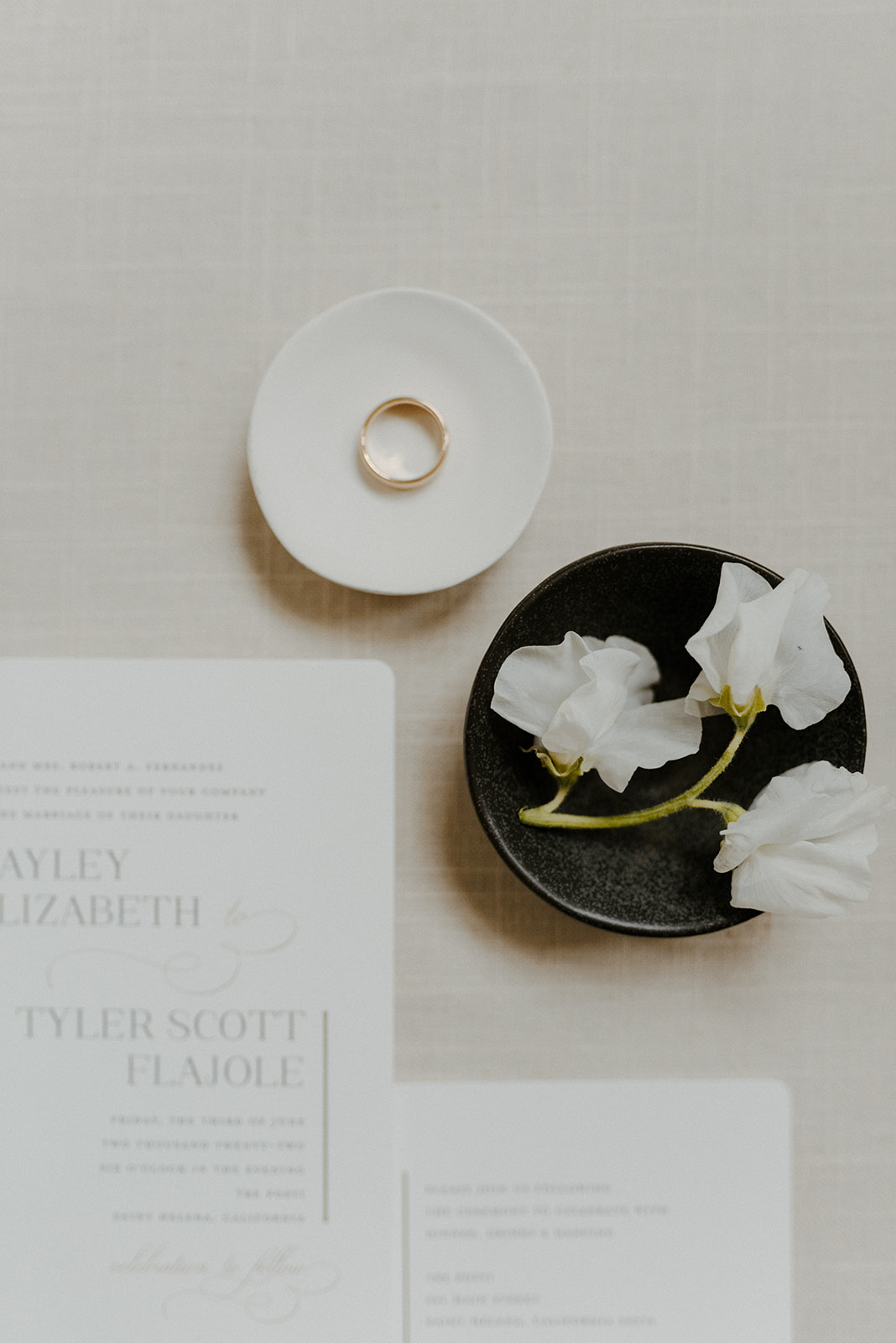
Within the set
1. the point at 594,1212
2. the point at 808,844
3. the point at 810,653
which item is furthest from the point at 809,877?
the point at 594,1212

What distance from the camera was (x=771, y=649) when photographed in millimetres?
425

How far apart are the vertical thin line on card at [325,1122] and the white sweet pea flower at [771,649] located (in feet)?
0.97

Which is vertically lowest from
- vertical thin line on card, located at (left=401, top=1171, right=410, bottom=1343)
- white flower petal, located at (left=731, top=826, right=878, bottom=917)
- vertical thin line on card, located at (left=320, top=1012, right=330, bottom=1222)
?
vertical thin line on card, located at (left=401, top=1171, right=410, bottom=1343)

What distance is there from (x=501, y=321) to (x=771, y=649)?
255 millimetres

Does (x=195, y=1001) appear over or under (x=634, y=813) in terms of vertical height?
under

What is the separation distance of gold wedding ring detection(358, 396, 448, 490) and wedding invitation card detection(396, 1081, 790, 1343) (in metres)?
0.36

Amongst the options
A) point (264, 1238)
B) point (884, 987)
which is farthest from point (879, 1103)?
point (264, 1238)

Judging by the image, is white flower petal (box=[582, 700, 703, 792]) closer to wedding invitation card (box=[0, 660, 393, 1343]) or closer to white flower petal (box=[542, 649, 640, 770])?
white flower petal (box=[542, 649, 640, 770])

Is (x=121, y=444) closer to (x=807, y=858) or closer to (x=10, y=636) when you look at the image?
(x=10, y=636)

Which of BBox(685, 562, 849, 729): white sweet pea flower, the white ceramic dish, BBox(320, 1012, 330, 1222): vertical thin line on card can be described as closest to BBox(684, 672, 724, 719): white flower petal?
BBox(685, 562, 849, 729): white sweet pea flower

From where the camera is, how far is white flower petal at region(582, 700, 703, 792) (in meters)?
0.45

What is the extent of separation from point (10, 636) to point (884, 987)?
1.87 feet

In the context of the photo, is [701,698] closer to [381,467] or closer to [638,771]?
[638,771]

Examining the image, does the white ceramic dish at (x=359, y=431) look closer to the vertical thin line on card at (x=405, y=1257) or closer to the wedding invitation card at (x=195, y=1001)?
the wedding invitation card at (x=195, y=1001)
